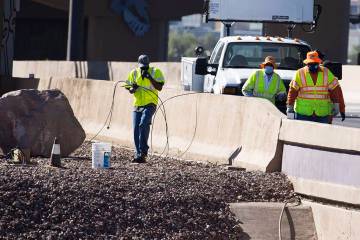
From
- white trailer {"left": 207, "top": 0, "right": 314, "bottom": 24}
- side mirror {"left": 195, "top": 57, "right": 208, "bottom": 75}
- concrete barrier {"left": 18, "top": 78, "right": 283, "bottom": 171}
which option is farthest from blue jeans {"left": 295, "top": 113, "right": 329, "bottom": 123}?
white trailer {"left": 207, "top": 0, "right": 314, "bottom": 24}

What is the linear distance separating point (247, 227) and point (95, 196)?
1.73 meters

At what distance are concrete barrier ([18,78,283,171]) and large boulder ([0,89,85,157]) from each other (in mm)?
1552

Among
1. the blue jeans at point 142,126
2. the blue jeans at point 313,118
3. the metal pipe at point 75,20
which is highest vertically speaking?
the metal pipe at point 75,20

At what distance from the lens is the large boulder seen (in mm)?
16688

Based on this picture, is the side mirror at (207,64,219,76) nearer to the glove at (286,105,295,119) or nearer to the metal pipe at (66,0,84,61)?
the glove at (286,105,295,119)

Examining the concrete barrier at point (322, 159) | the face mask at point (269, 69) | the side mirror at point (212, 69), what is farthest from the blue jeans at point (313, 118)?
the side mirror at point (212, 69)

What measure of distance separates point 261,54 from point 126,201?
31.1 feet

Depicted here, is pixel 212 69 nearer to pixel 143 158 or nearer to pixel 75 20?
pixel 143 158

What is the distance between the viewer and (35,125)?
16766mm

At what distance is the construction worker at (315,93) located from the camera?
15328 mm

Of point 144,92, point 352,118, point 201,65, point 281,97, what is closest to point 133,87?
point 144,92

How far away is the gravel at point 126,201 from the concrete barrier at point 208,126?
0.63 meters

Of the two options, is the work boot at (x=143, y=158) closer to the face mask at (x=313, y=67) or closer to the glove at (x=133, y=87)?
the glove at (x=133, y=87)

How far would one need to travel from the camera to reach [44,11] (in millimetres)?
65500
